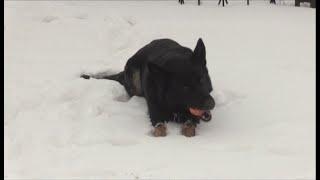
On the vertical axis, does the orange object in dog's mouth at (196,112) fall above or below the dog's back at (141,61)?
below

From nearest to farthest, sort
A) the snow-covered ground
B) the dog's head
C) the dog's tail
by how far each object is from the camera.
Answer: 1. the snow-covered ground
2. the dog's head
3. the dog's tail

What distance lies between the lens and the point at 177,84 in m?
5.90

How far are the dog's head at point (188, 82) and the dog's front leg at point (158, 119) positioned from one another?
0.55 feet

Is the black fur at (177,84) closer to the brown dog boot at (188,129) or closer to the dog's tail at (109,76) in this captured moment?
A: the brown dog boot at (188,129)

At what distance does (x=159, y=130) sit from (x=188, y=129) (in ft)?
0.99

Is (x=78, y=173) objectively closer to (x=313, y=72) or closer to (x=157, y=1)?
(x=313, y=72)

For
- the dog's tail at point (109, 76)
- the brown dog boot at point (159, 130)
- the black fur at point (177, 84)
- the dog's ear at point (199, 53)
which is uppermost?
the dog's ear at point (199, 53)

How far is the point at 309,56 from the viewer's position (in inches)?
331

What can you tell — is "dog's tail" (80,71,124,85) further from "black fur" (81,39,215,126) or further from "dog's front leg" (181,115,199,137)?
"dog's front leg" (181,115,199,137)

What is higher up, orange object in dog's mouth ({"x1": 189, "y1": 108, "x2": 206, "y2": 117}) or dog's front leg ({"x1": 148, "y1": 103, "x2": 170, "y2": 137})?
orange object in dog's mouth ({"x1": 189, "y1": 108, "x2": 206, "y2": 117})

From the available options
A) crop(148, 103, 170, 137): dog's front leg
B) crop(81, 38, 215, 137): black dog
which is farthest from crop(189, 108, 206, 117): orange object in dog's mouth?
crop(148, 103, 170, 137): dog's front leg

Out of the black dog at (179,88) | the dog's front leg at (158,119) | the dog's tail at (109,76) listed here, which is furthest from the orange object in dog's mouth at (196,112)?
the dog's tail at (109,76)

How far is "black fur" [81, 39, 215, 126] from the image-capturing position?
19.1 feet

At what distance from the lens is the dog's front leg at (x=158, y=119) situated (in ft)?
19.7
